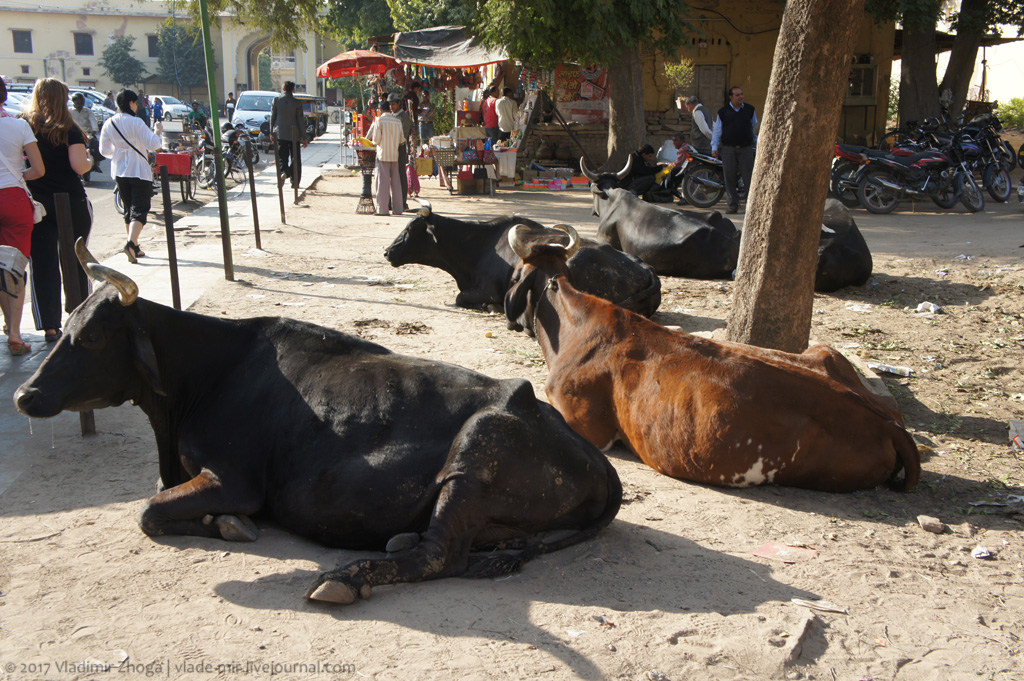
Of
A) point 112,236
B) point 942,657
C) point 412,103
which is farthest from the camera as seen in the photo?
point 412,103

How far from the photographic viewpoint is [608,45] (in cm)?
1695

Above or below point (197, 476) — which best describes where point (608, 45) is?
above

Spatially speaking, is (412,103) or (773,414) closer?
(773,414)

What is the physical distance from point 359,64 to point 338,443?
2333 centimetres

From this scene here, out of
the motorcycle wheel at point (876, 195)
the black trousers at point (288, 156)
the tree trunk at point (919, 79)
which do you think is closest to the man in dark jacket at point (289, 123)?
the black trousers at point (288, 156)

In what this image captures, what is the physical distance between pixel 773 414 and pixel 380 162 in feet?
38.9

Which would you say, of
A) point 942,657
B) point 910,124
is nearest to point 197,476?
point 942,657

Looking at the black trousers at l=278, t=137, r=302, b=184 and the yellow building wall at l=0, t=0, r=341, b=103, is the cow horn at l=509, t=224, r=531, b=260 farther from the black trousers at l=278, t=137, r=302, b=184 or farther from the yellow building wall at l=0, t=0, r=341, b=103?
the yellow building wall at l=0, t=0, r=341, b=103

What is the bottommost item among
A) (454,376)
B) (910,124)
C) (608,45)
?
(454,376)

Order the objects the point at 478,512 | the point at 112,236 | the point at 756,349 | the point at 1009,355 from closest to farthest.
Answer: the point at 478,512
the point at 756,349
the point at 1009,355
the point at 112,236

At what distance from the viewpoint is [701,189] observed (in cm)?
1648

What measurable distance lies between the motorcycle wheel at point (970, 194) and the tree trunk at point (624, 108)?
6.36 meters

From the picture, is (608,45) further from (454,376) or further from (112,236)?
(454,376)

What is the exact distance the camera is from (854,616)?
11.1 feet
